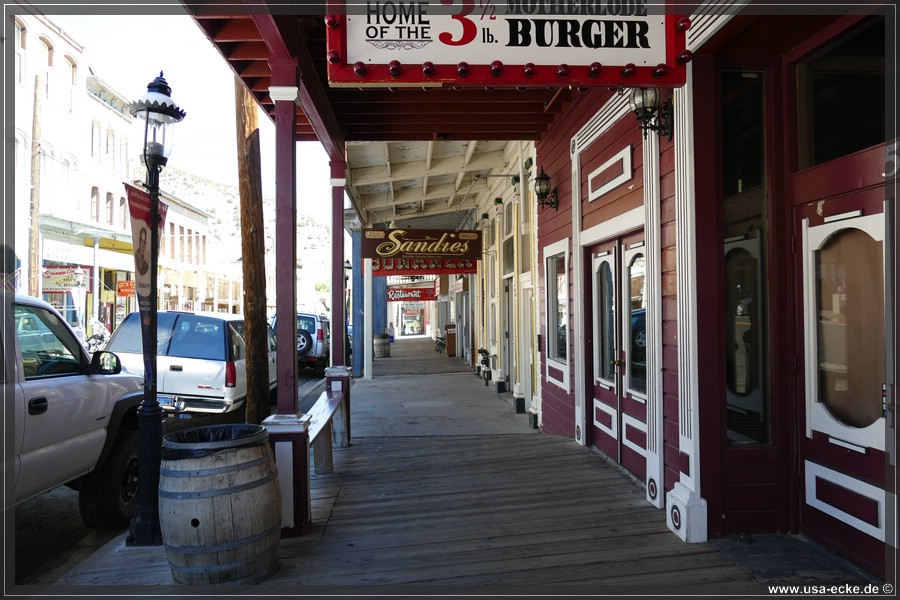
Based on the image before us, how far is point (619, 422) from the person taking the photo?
5.29 m

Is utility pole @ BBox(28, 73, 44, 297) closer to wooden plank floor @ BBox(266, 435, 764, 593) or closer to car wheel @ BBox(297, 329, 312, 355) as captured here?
car wheel @ BBox(297, 329, 312, 355)

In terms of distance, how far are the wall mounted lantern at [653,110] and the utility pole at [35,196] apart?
18.0 m

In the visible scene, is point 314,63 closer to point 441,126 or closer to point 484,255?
point 441,126

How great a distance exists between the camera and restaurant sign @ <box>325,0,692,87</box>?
3203 millimetres

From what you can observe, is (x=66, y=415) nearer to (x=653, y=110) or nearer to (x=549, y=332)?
(x=653, y=110)

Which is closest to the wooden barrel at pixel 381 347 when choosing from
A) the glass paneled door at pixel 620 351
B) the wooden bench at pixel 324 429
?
the wooden bench at pixel 324 429

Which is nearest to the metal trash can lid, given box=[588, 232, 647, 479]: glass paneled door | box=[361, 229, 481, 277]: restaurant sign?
box=[588, 232, 647, 479]: glass paneled door

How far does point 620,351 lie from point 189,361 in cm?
639

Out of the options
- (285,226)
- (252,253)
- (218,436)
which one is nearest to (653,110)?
(285,226)

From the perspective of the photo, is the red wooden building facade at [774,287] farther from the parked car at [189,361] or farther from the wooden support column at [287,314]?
the parked car at [189,361]

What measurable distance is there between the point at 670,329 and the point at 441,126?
13.6 feet

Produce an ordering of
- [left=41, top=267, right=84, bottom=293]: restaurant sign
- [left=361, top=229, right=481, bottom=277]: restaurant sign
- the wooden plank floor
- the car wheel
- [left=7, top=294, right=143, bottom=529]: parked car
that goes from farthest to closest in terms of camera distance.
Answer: [left=41, top=267, right=84, bottom=293]: restaurant sign < the car wheel < [left=361, top=229, right=481, bottom=277]: restaurant sign < [left=7, top=294, right=143, bottom=529]: parked car < the wooden plank floor

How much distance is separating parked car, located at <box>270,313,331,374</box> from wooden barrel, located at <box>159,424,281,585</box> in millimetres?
13249

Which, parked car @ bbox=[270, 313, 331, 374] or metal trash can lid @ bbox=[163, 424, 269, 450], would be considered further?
parked car @ bbox=[270, 313, 331, 374]
